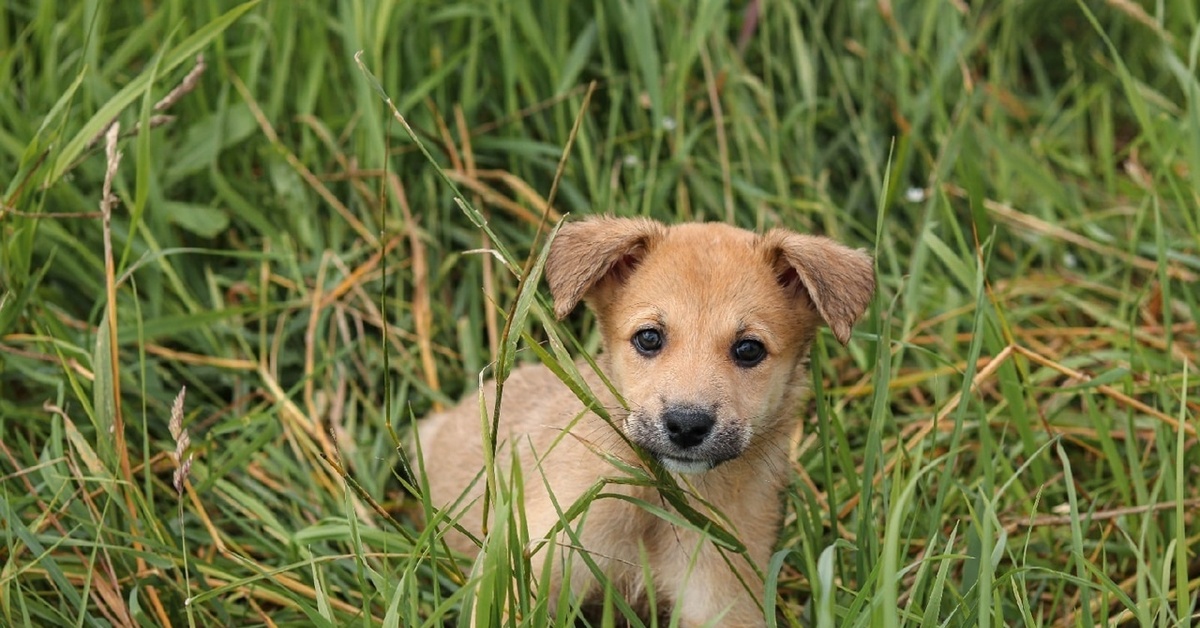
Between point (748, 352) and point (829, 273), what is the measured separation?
1.14ft

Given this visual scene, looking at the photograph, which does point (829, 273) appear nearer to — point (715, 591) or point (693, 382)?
point (693, 382)

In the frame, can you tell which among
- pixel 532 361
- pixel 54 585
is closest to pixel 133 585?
pixel 54 585

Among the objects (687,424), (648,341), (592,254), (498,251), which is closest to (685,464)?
(687,424)

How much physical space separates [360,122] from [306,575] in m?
2.33

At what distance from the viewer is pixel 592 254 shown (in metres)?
4.21

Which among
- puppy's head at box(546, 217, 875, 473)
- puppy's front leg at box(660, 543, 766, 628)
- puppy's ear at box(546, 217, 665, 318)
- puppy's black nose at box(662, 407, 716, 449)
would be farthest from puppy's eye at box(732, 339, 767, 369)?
puppy's front leg at box(660, 543, 766, 628)

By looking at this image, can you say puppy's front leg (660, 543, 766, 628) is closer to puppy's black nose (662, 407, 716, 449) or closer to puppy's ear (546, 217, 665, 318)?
puppy's black nose (662, 407, 716, 449)

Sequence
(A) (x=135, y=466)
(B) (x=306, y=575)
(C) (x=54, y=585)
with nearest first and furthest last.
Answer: (C) (x=54, y=585) → (B) (x=306, y=575) → (A) (x=135, y=466)

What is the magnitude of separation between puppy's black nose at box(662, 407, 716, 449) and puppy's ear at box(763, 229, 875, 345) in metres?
0.51

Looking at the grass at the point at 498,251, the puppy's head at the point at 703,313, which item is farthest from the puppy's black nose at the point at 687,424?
the grass at the point at 498,251

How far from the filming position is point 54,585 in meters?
4.31

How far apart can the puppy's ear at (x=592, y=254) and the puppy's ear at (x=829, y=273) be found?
414mm

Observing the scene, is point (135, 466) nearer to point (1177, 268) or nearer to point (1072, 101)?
point (1177, 268)

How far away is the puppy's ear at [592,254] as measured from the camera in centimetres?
416
